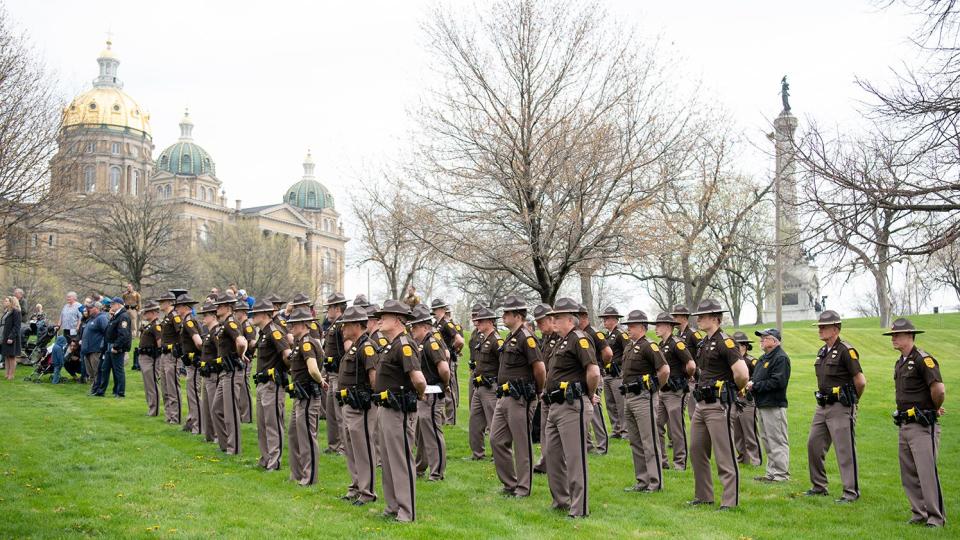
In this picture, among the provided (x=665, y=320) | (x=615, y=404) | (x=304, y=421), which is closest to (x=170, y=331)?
(x=304, y=421)

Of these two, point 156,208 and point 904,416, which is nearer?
point 904,416

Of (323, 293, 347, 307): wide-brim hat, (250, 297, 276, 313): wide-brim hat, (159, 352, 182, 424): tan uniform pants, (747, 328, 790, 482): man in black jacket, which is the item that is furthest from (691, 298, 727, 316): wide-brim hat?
(159, 352, 182, 424): tan uniform pants

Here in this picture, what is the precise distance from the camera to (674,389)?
40.0ft

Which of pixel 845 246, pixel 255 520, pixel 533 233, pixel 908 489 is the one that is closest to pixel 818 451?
pixel 908 489

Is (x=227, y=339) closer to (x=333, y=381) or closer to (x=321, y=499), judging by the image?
(x=333, y=381)

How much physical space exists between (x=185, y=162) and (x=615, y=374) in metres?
111

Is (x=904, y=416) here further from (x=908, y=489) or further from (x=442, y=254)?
(x=442, y=254)

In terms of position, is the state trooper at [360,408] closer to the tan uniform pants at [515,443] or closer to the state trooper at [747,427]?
the tan uniform pants at [515,443]

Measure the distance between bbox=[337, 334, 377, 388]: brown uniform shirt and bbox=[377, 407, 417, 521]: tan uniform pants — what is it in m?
0.54

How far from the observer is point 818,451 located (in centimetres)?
1090

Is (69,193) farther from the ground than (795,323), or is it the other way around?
(69,193)

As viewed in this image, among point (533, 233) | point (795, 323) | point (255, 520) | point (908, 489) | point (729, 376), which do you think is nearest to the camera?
point (255, 520)

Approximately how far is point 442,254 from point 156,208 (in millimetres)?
40578

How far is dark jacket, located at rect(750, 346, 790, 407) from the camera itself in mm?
12094
